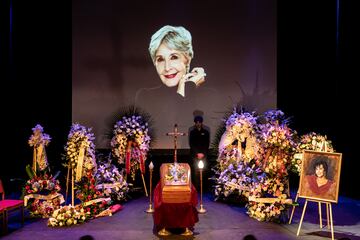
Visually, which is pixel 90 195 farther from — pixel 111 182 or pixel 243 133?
pixel 243 133

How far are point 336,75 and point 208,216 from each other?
3922 millimetres

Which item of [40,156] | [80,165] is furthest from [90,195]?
[40,156]

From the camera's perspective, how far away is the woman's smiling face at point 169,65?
32.1 ft

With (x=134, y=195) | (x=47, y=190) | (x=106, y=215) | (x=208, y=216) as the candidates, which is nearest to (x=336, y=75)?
(x=208, y=216)

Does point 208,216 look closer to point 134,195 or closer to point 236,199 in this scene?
point 236,199

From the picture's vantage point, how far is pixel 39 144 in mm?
7438

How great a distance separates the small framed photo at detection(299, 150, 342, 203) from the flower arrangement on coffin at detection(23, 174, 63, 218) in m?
3.83

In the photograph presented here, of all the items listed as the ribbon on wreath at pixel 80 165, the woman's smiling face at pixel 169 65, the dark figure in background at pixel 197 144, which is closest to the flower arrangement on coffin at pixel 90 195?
the ribbon on wreath at pixel 80 165

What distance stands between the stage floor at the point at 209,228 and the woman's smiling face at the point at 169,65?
133 inches

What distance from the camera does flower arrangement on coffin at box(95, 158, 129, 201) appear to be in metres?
7.54

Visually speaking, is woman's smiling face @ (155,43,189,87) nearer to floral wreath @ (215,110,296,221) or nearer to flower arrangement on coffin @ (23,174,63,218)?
floral wreath @ (215,110,296,221)

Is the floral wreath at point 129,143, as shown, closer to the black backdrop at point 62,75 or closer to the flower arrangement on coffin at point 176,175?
the black backdrop at point 62,75

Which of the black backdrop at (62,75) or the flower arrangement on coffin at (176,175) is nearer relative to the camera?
the flower arrangement on coffin at (176,175)

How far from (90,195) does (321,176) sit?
346 centimetres
